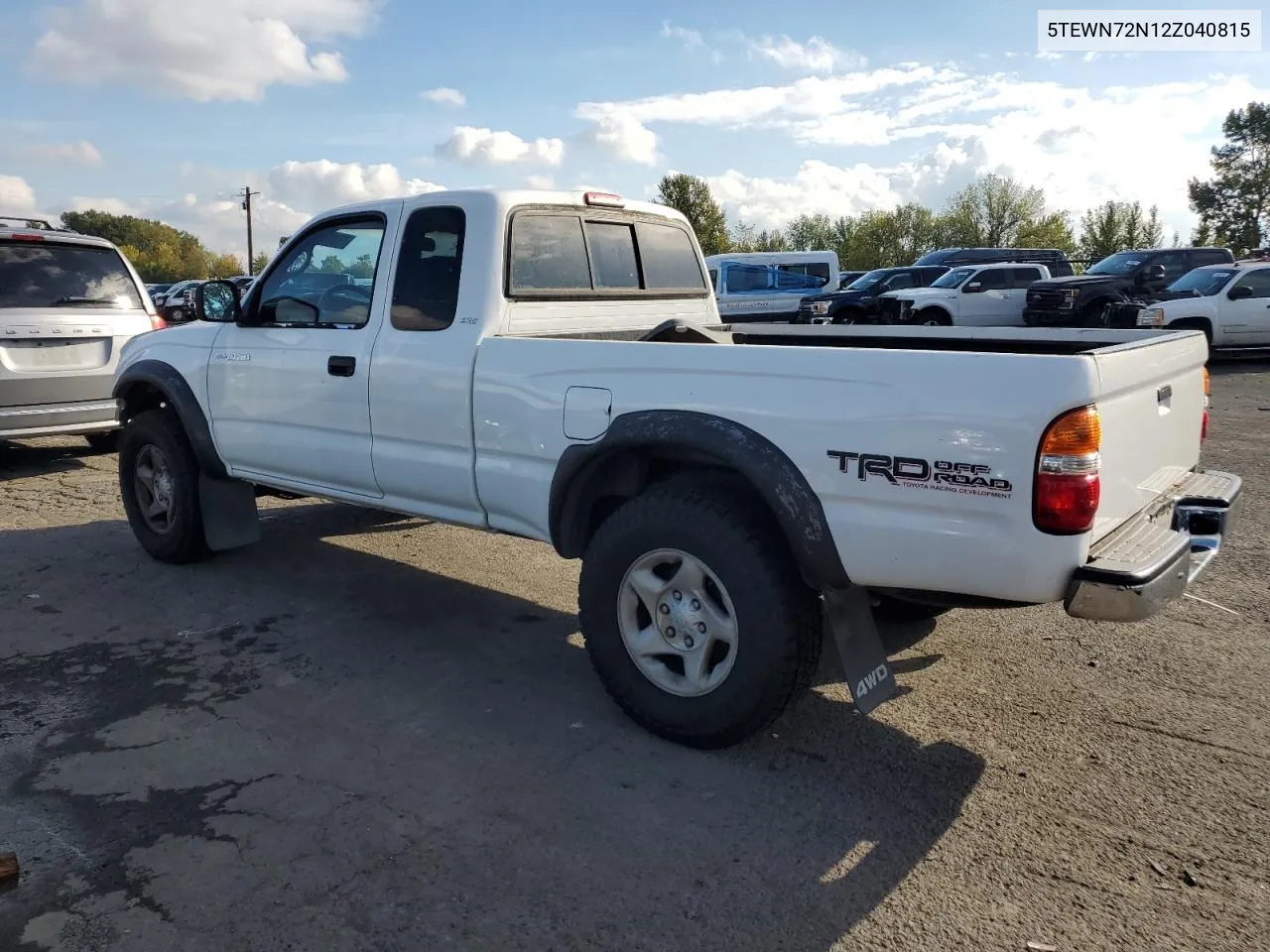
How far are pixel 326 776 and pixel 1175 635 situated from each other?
12.1 ft

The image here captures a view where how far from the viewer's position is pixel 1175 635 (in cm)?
445

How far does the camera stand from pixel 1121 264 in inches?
851

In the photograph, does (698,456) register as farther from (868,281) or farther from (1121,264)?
(868,281)

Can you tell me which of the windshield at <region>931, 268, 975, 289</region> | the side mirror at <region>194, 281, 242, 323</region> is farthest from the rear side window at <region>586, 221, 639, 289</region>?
the windshield at <region>931, 268, 975, 289</region>

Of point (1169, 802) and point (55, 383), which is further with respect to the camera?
point (55, 383)

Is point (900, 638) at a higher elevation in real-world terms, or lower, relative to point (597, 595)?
lower

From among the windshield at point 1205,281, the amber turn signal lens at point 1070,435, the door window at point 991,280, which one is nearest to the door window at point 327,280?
the amber turn signal lens at point 1070,435

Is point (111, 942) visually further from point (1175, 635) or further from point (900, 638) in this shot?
point (1175, 635)

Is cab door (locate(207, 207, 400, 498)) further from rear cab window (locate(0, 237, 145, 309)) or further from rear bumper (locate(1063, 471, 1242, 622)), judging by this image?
rear cab window (locate(0, 237, 145, 309))

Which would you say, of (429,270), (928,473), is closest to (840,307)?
(429,270)

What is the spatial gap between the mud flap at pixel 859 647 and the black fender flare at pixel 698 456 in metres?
0.21

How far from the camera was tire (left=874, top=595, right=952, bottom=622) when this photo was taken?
4496 mm

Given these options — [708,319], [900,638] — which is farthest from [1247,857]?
[708,319]

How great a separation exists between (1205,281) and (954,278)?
4.89 meters
